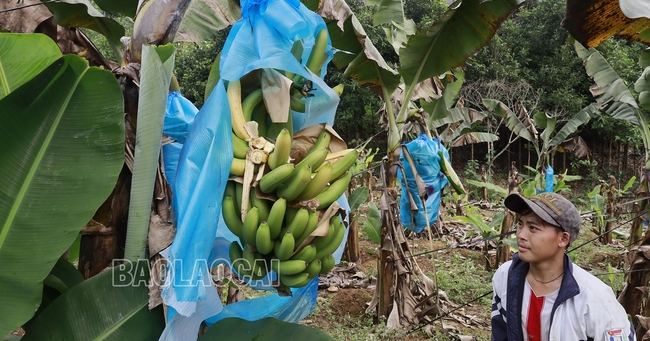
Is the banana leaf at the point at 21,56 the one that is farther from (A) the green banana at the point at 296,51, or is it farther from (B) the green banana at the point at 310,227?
(B) the green banana at the point at 310,227

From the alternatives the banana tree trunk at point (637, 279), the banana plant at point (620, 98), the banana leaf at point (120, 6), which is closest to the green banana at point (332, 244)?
the banana leaf at point (120, 6)

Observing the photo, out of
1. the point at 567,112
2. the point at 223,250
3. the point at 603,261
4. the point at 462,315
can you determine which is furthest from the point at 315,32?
the point at 567,112

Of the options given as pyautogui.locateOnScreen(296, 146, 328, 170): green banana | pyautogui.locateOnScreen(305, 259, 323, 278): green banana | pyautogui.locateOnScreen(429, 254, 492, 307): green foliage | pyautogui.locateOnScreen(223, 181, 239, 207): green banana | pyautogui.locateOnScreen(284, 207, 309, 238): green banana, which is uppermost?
pyautogui.locateOnScreen(296, 146, 328, 170): green banana

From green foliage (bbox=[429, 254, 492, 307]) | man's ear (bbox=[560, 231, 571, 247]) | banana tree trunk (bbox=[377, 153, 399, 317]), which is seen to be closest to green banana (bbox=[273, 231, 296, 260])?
man's ear (bbox=[560, 231, 571, 247])

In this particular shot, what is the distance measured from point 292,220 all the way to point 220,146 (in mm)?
277

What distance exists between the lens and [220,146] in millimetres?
1241

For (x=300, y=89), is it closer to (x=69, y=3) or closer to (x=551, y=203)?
(x=69, y=3)

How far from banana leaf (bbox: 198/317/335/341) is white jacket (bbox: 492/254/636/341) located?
3.23 ft

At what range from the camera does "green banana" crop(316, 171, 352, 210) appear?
130 cm

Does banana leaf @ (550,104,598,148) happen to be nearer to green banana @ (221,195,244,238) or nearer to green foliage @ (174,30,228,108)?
green banana @ (221,195,244,238)

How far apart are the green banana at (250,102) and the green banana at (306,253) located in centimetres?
41

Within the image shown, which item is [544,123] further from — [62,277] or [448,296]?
[62,277]

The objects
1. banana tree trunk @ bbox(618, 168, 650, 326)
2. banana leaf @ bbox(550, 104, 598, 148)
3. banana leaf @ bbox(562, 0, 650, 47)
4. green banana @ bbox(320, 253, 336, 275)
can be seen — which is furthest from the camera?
banana leaf @ bbox(550, 104, 598, 148)

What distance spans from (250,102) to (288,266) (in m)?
0.49
